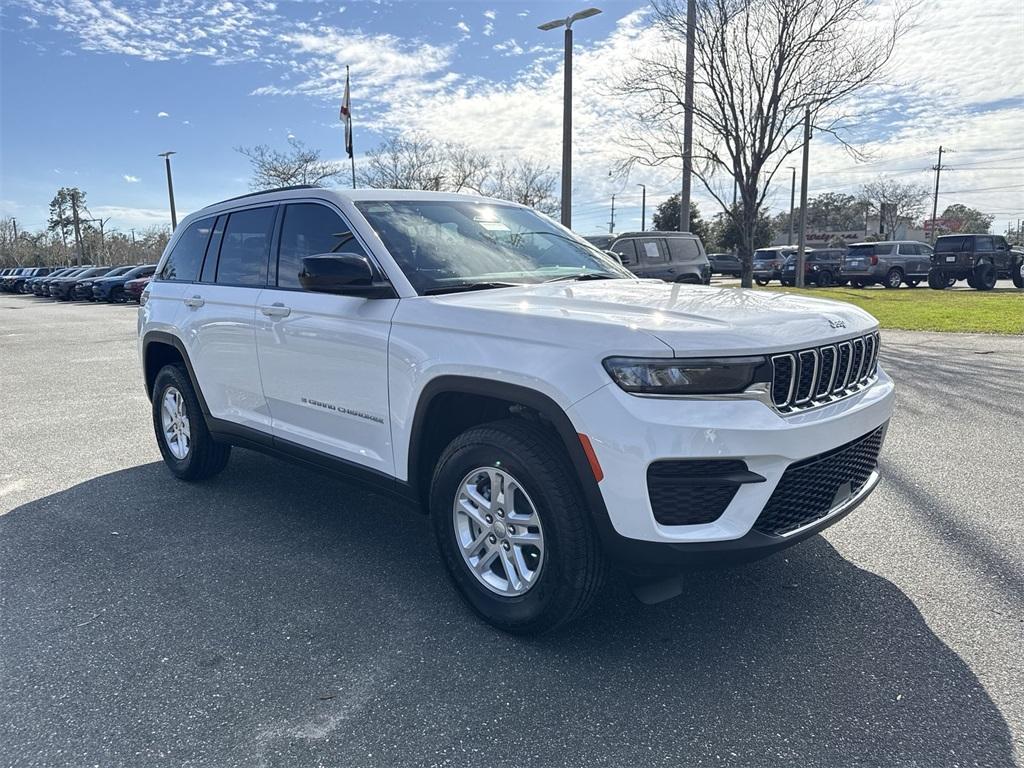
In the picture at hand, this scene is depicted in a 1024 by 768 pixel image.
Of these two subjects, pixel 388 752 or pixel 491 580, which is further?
pixel 491 580

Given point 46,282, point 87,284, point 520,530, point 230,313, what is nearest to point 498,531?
point 520,530

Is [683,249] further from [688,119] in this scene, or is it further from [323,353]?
[323,353]

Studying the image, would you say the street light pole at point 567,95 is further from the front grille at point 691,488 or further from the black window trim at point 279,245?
the front grille at point 691,488

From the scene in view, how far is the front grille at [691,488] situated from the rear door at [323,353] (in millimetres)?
1385

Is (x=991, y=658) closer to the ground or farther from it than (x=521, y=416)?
closer to the ground

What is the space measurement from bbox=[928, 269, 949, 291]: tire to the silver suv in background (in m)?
1.24

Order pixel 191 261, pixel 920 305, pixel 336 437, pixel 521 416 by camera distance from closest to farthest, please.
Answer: pixel 521 416, pixel 336 437, pixel 191 261, pixel 920 305

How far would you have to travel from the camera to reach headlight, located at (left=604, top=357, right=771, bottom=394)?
2494 millimetres

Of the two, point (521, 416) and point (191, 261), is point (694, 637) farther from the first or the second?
point (191, 261)

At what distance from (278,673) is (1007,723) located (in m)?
2.53

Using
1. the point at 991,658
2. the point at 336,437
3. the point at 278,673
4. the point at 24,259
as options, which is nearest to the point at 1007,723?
the point at 991,658

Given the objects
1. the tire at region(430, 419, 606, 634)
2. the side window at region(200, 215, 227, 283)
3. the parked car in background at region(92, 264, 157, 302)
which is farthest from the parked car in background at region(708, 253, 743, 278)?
the tire at region(430, 419, 606, 634)

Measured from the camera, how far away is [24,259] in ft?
289

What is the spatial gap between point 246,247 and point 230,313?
1.40ft
